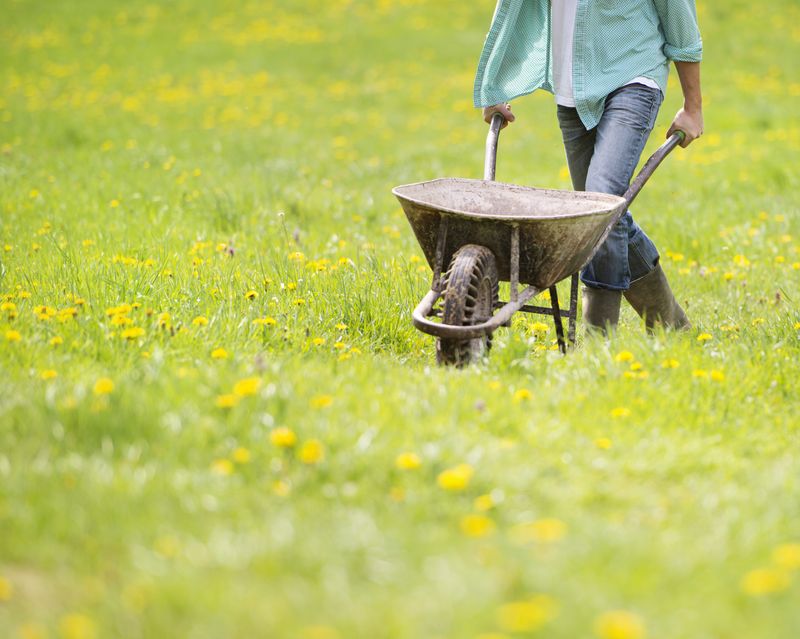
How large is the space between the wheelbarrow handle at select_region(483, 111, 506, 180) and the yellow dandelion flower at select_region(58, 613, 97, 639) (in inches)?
105

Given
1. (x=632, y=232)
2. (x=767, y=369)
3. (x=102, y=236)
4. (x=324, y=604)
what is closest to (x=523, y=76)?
(x=632, y=232)

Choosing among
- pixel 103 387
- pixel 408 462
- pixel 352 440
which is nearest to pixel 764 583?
pixel 408 462

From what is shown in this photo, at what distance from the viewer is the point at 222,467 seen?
2430mm

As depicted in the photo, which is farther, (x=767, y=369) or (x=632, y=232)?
(x=632, y=232)

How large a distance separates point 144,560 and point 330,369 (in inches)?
49.4

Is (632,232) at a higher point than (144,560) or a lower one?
higher

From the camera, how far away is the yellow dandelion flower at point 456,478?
240 centimetres

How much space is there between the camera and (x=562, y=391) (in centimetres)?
312

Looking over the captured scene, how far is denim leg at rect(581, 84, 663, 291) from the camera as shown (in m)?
3.93

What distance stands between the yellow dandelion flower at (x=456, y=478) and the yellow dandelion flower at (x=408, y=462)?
7cm

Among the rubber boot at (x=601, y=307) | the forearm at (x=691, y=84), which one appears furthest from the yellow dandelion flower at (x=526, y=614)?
the forearm at (x=691, y=84)

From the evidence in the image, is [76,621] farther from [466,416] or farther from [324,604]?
[466,416]

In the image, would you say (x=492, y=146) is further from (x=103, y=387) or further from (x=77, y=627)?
(x=77, y=627)

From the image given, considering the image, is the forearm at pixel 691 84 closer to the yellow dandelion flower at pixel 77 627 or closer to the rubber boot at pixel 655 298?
the rubber boot at pixel 655 298
